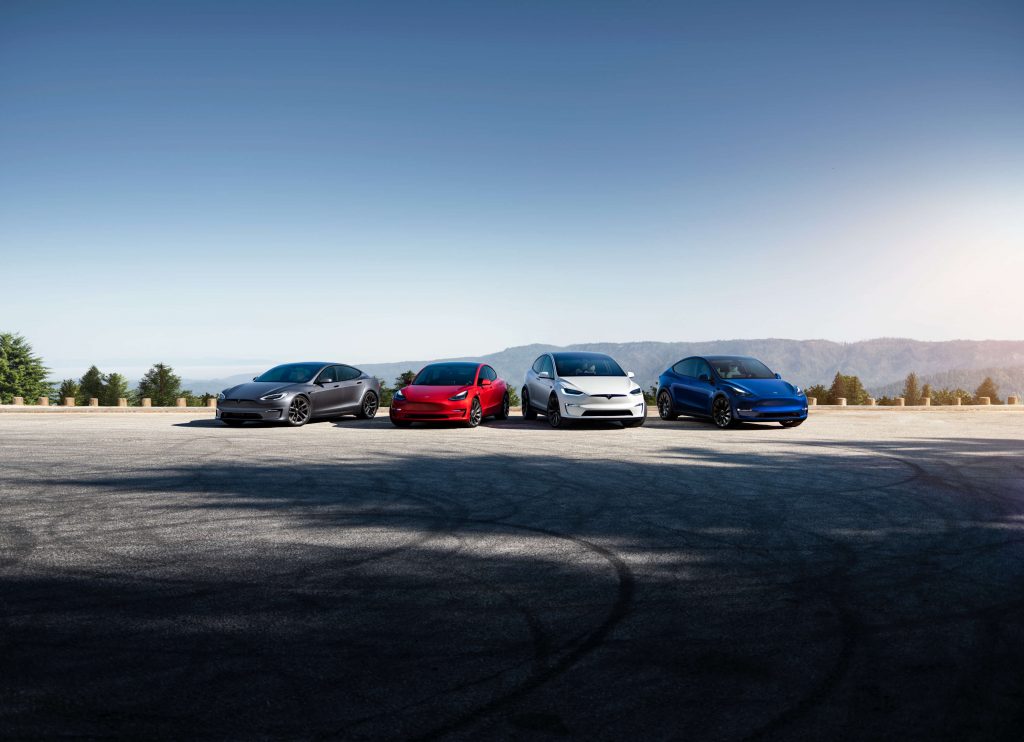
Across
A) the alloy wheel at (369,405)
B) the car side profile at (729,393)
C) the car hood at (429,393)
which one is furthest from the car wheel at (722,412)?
the alloy wheel at (369,405)

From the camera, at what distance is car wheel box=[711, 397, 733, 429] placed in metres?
17.6

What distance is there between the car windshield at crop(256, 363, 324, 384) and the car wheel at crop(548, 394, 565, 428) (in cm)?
586

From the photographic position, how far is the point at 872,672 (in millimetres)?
3477

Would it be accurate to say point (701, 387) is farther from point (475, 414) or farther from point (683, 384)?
point (475, 414)

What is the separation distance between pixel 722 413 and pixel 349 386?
923 centimetres

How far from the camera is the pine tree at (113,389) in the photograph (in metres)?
98.7

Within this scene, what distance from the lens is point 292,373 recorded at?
62.5 ft

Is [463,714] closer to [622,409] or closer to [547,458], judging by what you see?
[547,458]

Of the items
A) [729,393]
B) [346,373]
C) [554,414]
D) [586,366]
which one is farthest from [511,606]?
[346,373]

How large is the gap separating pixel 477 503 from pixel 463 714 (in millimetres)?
4708

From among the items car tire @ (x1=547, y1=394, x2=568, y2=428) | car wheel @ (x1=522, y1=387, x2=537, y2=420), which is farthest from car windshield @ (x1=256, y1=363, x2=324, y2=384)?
car tire @ (x1=547, y1=394, x2=568, y2=428)

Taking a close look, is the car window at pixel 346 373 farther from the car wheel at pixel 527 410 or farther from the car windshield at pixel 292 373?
the car wheel at pixel 527 410

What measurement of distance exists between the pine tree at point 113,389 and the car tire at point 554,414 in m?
93.4

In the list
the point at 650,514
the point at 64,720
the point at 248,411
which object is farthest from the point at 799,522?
the point at 248,411
